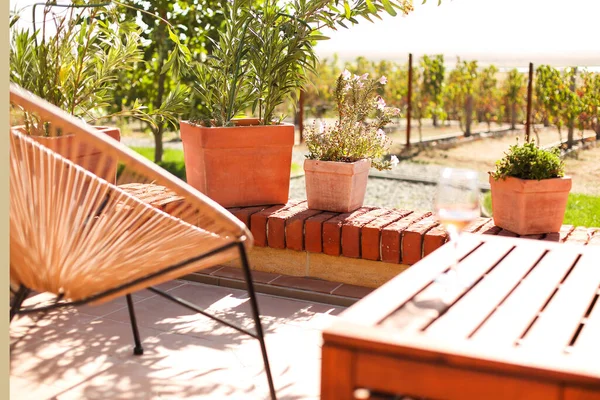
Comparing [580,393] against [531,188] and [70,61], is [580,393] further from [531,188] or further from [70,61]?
[70,61]

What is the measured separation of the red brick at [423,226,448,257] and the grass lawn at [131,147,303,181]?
12.6 ft

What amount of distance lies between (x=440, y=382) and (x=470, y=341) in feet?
0.30

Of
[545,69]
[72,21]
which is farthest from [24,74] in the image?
[545,69]

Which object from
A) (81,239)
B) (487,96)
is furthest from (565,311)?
(487,96)

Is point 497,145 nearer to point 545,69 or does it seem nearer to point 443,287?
point 545,69

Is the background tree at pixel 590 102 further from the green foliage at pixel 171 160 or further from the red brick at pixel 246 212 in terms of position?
the red brick at pixel 246 212

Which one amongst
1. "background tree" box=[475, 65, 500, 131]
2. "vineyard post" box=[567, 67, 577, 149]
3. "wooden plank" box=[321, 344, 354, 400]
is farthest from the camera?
"background tree" box=[475, 65, 500, 131]

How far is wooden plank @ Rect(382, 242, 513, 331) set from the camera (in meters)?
1.29

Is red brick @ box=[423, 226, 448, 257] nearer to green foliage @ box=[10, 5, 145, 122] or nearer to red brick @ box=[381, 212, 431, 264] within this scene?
red brick @ box=[381, 212, 431, 264]

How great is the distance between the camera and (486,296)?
1.44m

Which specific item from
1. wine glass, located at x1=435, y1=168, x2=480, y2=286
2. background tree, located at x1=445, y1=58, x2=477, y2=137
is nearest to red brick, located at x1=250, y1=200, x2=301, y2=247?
wine glass, located at x1=435, y1=168, x2=480, y2=286

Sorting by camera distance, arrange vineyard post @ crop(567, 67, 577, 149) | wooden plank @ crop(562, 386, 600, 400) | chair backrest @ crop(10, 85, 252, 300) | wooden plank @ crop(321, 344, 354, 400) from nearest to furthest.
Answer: wooden plank @ crop(562, 386, 600, 400) < wooden plank @ crop(321, 344, 354, 400) < chair backrest @ crop(10, 85, 252, 300) < vineyard post @ crop(567, 67, 577, 149)

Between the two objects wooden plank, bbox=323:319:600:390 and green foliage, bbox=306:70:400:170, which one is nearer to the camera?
wooden plank, bbox=323:319:600:390

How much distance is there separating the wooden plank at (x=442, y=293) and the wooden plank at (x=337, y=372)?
107mm
